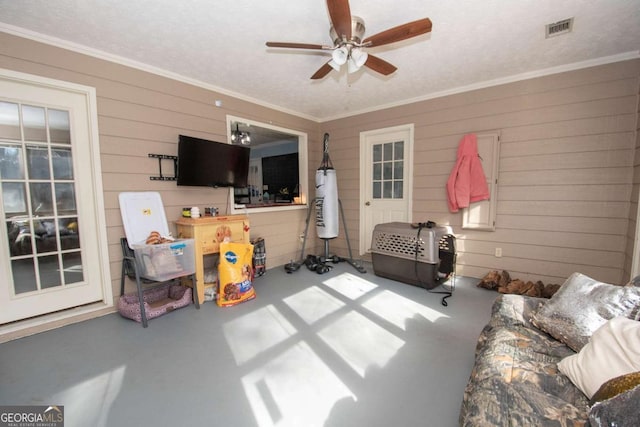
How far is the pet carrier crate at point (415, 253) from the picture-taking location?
10.6ft

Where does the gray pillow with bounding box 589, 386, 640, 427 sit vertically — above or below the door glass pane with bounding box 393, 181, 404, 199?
below

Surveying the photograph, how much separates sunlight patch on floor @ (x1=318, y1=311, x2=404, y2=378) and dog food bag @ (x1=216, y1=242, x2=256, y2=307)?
43.0 inches

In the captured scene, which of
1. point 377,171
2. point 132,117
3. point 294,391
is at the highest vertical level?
point 132,117

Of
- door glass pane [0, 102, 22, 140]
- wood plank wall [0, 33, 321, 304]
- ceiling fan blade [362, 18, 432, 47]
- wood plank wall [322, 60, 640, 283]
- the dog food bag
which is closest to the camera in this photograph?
ceiling fan blade [362, 18, 432, 47]

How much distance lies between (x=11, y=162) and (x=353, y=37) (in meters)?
3.02

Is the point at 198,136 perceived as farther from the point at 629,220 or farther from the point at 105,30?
the point at 629,220

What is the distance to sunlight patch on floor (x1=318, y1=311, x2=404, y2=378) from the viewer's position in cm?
196

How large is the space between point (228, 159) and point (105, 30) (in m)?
1.58

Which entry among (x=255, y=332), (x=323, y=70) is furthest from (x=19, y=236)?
(x=323, y=70)

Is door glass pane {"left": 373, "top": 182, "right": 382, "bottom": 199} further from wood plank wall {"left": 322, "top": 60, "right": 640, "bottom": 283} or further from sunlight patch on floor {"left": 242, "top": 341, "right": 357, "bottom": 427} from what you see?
sunlight patch on floor {"left": 242, "top": 341, "right": 357, "bottom": 427}

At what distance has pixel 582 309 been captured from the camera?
1.40 meters

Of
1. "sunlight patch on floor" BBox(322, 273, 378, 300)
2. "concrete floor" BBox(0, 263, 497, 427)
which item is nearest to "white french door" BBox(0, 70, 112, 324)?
"concrete floor" BBox(0, 263, 497, 427)

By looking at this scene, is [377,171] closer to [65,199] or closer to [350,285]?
[350,285]

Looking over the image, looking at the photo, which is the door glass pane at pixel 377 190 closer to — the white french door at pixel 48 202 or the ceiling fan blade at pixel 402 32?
the ceiling fan blade at pixel 402 32
